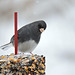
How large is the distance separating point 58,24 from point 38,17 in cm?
32

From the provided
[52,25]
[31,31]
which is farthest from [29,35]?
[52,25]

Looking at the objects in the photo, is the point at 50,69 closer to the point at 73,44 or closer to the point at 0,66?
the point at 73,44

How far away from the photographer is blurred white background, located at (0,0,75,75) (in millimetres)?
3199

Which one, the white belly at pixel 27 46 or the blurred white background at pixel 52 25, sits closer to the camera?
the white belly at pixel 27 46

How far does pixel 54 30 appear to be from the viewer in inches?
134

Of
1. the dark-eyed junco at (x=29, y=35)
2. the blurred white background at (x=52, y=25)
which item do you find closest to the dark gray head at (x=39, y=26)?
the dark-eyed junco at (x=29, y=35)

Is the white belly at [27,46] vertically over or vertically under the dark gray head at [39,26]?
under

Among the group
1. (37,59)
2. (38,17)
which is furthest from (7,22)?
(37,59)

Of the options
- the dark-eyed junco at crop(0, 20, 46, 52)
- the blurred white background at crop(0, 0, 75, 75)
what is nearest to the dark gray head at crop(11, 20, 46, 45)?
the dark-eyed junco at crop(0, 20, 46, 52)

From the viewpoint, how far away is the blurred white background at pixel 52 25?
3.20 metres

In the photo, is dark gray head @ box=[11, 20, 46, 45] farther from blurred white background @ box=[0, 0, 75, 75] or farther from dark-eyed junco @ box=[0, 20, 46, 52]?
blurred white background @ box=[0, 0, 75, 75]

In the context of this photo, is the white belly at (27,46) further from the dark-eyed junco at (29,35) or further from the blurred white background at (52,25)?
the blurred white background at (52,25)

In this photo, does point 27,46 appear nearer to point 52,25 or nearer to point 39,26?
point 39,26

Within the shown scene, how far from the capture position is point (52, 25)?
345cm
